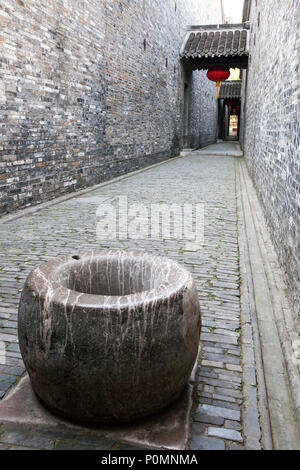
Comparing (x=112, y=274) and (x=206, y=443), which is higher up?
(x=112, y=274)

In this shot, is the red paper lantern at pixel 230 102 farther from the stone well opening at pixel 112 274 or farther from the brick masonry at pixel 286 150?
the stone well opening at pixel 112 274

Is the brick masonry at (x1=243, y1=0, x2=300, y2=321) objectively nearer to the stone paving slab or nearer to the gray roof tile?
the stone paving slab

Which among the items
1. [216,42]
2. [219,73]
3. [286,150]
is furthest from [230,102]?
[286,150]

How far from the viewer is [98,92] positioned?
9617mm

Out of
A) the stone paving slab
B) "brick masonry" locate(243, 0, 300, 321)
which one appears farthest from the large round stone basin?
"brick masonry" locate(243, 0, 300, 321)

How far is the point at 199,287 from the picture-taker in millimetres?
3764

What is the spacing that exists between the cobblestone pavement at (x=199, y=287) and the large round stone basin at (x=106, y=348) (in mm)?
189

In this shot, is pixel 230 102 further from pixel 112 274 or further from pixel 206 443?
pixel 206 443

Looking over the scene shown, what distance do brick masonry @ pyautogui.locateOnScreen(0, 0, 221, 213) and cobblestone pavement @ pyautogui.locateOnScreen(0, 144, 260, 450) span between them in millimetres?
773

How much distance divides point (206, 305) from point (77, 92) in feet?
21.5

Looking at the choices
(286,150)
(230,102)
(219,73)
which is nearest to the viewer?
(286,150)

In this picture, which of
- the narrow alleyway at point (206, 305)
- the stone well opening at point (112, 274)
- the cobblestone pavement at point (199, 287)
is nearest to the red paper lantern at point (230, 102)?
the cobblestone pavement at point (199, 287)

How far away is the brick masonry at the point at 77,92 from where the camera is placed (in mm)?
6410

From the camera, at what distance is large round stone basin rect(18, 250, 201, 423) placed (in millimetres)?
1847
